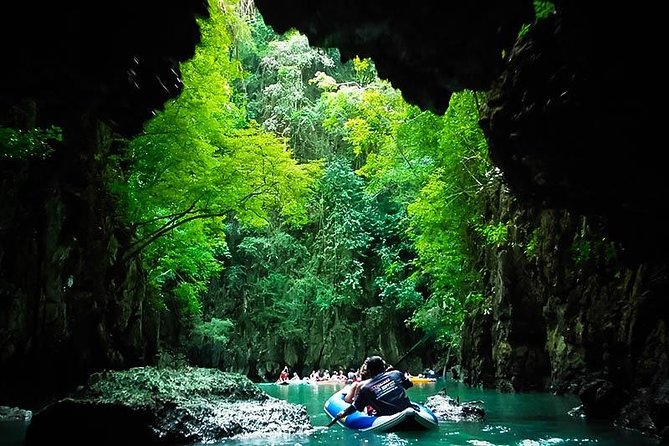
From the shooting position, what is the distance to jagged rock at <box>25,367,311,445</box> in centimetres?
762

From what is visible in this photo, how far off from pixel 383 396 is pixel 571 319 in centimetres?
606

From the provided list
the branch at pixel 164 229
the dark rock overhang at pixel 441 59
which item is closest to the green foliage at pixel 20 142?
the dark rock overhang at pixel 441 59

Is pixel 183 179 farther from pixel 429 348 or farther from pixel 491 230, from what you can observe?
pixel 429 348

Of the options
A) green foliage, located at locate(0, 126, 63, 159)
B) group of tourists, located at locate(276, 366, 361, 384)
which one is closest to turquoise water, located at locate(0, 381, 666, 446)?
green foliage, located at locate(0, 126, 63, 159)

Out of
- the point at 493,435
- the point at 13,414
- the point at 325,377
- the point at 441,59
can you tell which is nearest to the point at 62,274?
the point at 13,414

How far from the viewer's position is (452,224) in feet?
63.3

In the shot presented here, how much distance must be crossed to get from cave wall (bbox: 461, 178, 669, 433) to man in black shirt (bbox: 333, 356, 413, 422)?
336cm

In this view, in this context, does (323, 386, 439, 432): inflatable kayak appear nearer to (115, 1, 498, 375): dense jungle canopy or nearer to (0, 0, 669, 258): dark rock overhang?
(0, 0, 669, 258): dark rock overhang

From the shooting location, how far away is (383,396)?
9258 millimetres

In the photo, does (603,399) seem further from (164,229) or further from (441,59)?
(164,229)

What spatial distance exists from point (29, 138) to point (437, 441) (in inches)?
279

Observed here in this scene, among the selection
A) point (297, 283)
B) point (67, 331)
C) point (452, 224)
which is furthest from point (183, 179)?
point (297, 283)

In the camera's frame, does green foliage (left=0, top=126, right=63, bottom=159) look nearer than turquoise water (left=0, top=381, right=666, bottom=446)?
Yes

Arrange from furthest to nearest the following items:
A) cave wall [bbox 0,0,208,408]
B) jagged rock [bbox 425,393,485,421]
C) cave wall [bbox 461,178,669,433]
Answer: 1. jagged rock [bbox 425,393,485,421]
2. cave wall [bbox 461,178,669,433]
3. cave wall [bbox 0,0,208,408]
